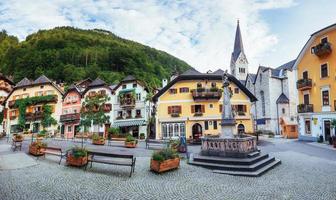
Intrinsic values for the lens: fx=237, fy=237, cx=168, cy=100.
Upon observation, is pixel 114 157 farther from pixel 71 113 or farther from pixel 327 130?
pixel 71 113

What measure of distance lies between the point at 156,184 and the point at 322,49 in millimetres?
27177

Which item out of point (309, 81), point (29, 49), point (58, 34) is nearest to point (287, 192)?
point (309, 81)

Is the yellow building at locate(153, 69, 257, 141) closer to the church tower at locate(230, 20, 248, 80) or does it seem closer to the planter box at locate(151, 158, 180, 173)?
the planter box at locate(151, 158, 180, 173)

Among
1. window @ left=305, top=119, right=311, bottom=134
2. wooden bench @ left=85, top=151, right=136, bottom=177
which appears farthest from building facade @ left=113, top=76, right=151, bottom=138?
wooden bench @ left=85, top=151, right=136, bottom=177

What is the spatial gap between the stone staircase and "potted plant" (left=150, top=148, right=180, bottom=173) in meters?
1.85

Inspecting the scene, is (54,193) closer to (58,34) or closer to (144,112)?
(144,112)

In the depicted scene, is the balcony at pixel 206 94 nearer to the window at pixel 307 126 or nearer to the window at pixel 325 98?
the window at pixel 307 126

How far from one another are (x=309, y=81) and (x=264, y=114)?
21.3 m

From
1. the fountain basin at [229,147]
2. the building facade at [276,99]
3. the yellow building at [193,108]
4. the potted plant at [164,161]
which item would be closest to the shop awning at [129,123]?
the yellow building at [193,108]

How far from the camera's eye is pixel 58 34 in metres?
82.9

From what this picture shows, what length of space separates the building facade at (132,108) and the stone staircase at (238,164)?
2478 centimetres

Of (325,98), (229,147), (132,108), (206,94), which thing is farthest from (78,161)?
(325,98)

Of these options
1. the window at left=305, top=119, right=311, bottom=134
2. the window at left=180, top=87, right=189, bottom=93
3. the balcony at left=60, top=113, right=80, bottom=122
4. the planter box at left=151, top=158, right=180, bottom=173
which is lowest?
the planter box at left=151, top=158, right=180, bottom=173

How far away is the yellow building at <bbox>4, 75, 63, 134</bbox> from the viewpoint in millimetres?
45031
